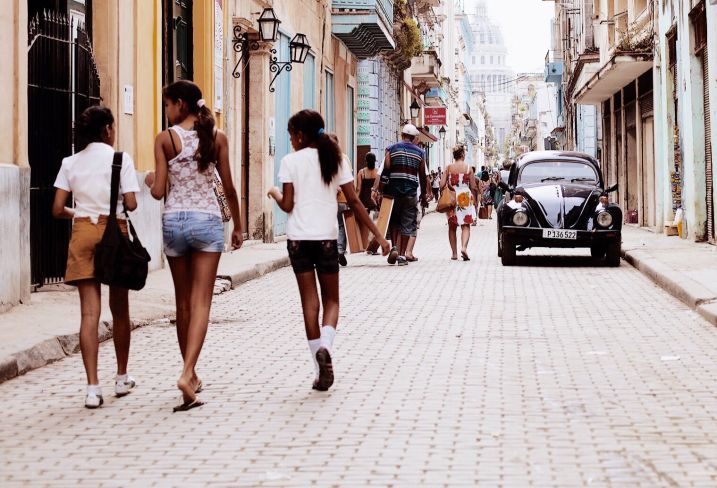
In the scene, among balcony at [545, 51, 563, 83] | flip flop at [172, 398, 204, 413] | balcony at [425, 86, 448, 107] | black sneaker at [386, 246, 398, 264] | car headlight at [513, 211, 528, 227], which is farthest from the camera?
balcony at [425, 86, 448, 107]

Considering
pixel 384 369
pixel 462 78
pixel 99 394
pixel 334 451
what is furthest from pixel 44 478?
pixel 462 78

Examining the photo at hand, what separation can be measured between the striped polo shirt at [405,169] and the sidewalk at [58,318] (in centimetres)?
241

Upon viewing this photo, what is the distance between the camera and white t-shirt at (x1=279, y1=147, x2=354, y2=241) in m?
7.54

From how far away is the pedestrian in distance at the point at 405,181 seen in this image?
17641 mm

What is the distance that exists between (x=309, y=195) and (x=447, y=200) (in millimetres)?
11510

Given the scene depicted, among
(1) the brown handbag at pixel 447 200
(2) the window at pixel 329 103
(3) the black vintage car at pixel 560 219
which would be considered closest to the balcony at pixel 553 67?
(2) the window at pixel 329 103

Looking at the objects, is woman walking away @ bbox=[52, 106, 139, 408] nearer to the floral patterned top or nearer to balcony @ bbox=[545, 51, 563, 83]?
the floral patterned top

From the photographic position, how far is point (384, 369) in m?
8.16

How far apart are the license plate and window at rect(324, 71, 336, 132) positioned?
14491mm

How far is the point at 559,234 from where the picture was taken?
17438 mm

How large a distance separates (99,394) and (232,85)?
14684mm

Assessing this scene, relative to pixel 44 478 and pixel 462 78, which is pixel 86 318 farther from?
pixel 462 78

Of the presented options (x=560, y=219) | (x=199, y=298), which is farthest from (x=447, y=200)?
(x=199, y=298)

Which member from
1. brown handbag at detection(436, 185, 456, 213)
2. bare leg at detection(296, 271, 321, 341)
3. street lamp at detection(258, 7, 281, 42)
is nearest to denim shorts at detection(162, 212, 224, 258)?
bare leg at detection(296, 271, 321, 341)
